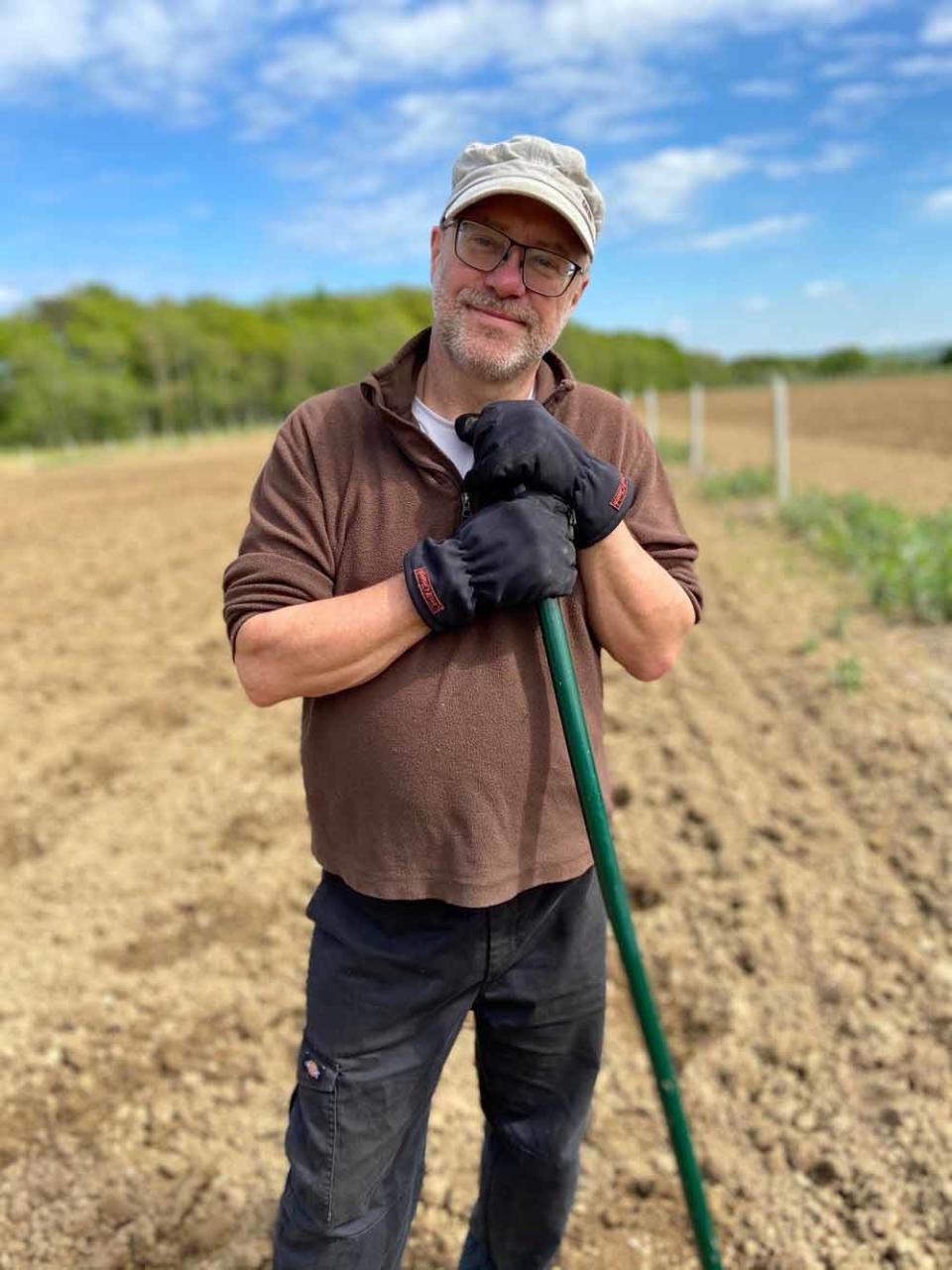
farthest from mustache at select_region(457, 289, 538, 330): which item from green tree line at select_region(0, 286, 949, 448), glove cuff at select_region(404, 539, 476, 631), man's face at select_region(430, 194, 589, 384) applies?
green tree line at select_region(0, 286, 949, 448)

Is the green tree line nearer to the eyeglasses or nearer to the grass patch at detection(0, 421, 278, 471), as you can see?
the grass patch at detection(0, 421, 278, 471)

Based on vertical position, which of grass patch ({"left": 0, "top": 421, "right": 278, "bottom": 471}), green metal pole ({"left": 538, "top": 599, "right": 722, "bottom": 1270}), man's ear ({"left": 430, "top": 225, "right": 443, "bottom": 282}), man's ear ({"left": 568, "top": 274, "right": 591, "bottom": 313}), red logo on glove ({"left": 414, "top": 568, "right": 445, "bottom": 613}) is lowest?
green metal pole ({"left": 538, "top": 599, "right": 722, "bottom": 1270})

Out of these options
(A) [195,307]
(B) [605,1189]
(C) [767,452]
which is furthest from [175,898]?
(A) [195,307]

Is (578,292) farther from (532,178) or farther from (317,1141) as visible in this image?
(317,1141)

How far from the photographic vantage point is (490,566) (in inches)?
66.7

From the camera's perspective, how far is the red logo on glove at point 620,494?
1.83m

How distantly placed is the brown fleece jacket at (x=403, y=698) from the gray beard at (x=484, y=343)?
134mm

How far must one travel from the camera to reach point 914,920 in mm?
3771

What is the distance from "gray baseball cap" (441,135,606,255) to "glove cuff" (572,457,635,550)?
0.40 m

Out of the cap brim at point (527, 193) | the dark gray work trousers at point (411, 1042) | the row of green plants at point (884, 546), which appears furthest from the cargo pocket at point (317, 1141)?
the row of green plants at point (884, 546)

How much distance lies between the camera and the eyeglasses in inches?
71.6

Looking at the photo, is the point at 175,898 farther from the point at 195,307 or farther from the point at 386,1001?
the point at 195,307

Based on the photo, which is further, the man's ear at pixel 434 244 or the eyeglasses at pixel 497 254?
the man's ear at pixel 434 244

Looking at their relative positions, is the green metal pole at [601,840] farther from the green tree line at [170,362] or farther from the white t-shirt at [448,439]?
the green tree line at [170,362]
